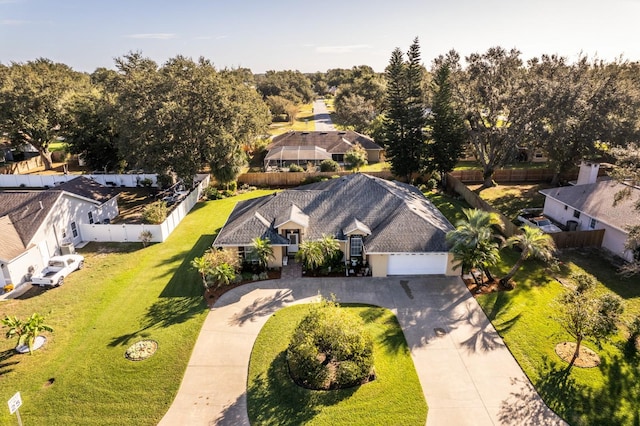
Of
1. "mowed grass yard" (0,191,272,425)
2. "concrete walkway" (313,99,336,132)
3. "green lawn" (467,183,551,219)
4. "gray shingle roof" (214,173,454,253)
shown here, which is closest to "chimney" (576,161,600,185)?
"green lawn" (467,183,551,219)

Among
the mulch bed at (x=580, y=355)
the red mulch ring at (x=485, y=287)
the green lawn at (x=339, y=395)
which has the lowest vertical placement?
the mulch bed at (x=580, y=355)

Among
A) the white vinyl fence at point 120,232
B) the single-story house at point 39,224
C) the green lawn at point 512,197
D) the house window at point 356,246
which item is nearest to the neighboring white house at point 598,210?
the green lawn at point 512,197

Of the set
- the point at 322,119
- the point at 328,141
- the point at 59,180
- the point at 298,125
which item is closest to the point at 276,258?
the point at 59,180

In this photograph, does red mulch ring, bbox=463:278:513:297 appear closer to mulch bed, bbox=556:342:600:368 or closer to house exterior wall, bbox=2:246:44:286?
mulch bed, bbox=556:342:600:368

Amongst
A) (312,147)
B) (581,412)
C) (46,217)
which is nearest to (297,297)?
(581,412)

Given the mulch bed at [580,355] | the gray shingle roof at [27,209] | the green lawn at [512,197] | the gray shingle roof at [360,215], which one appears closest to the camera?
the mulch bed at [580,355]

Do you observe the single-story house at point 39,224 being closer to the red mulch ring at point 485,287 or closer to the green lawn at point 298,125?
the red mulch ring at point 485,287

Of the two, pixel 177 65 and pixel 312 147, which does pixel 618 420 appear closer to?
pixel 177 65
